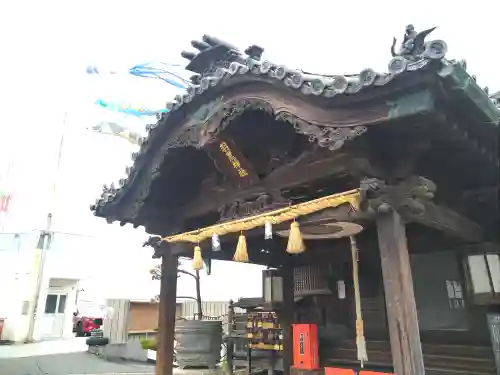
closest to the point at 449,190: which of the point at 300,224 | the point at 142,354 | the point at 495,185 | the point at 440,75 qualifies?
the point at 495,185

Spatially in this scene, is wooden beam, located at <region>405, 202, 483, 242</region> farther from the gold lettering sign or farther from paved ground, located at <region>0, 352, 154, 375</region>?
paved ground, located at <region>0, 352, 154, 375</region>

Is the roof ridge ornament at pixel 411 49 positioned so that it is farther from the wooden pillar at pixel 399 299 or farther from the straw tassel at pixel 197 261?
the straw tassel at pixel 197 261

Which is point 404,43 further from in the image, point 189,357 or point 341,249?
point 189,357

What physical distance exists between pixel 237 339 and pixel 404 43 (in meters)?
9.00

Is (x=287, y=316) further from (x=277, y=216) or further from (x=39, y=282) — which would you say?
(x=39, y=282)

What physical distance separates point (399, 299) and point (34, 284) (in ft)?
67.7

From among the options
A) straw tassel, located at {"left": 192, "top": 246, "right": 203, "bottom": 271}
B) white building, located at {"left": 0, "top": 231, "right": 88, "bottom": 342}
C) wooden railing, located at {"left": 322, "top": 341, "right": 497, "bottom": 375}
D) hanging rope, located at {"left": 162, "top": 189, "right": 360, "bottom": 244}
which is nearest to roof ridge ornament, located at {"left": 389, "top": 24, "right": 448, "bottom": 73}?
hanging rope, located at {"left": 162, "top": 189, "right": 360, "bottom": 244}

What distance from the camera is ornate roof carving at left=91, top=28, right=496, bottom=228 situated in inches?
118

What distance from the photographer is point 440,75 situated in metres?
2.77

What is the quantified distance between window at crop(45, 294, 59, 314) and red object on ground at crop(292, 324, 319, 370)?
19008 mm

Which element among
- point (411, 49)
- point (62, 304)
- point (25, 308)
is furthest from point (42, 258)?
point (411, 49)

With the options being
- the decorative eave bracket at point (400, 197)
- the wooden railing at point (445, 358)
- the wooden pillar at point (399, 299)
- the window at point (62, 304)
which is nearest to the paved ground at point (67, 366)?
the wooden railing at point (445, 358)

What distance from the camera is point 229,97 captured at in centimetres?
416

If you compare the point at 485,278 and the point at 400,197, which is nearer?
the point at 400,197
